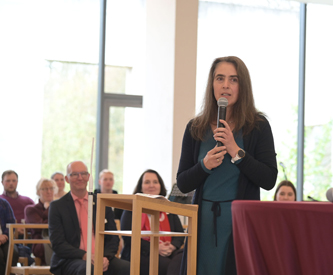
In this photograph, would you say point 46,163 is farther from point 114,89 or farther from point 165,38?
point 165,38

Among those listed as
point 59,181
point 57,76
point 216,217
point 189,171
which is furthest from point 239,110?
point 57,76

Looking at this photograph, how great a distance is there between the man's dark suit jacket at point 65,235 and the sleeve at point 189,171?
1.84 metres

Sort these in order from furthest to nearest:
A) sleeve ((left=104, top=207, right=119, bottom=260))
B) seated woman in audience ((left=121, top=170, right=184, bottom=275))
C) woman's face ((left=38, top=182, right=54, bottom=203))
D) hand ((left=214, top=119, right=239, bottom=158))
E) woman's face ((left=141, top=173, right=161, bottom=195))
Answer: woman's face ((left=38, top=182, right=54, bottom=203)) < woman's face ((left=141, top=173, right=161, bottom=195)) < seated woman in audience ((left=121, top=170, right=184, bottom=275)) < sleeve ((left=104, top=207, right=119, bottom=260)) < hand ((left=214, top=119, right=239, bottom=158))

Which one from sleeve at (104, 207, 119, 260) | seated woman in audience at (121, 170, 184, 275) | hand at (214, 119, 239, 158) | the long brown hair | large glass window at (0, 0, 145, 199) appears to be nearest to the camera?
hand at (214, 119, 239, 158)

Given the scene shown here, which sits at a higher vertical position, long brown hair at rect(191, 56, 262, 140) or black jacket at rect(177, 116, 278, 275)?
long brown hair at rect(191, 56, 262, 140)

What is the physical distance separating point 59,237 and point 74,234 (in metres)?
0.12

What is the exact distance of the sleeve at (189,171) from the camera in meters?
2.05

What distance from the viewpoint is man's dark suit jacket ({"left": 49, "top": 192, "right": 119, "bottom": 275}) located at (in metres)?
3.90

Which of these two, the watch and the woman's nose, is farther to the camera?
the woman's nose

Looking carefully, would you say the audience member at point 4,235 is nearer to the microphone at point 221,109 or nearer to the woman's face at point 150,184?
the woman's face at point 150,184

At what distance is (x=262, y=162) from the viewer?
2.09m

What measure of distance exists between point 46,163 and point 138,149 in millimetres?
1352

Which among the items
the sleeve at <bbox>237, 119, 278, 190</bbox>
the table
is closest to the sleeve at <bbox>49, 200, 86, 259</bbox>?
the table

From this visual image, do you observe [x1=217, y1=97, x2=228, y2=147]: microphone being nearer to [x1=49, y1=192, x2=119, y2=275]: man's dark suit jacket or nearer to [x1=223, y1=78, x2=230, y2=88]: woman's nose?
[x1=223, y1=78, x2=230, y2=88]: woman's nose
